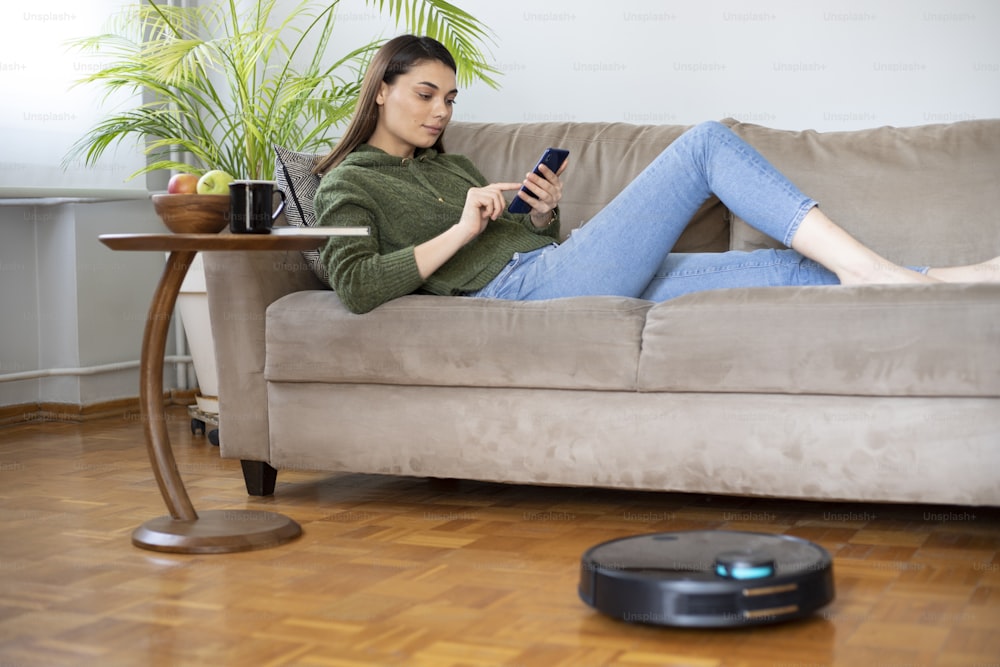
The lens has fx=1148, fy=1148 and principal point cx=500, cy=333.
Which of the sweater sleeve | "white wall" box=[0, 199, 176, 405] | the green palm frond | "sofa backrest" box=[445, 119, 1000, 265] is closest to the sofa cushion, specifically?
"sofa backrest" box=[445, 119, 1000, 265]

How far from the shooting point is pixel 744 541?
167 centimetres

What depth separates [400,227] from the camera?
8.27 ft

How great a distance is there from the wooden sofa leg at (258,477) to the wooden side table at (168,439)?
0.31 meters

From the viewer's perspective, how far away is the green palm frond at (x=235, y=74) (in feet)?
11.0

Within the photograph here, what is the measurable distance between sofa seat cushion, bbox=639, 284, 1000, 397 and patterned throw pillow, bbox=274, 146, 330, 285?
2.75 ft

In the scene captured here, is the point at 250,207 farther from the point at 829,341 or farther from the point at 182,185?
the point at 829,341

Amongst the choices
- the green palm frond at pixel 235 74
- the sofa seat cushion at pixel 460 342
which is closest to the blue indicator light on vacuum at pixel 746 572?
the sofa seat cushion at pixel 460 342

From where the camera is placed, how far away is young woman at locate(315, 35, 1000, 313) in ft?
7.59

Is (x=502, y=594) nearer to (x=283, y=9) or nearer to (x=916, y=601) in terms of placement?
(x=916, y=601)

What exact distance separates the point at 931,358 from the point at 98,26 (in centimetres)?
295

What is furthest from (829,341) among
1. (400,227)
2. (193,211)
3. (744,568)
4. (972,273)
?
(193,211)

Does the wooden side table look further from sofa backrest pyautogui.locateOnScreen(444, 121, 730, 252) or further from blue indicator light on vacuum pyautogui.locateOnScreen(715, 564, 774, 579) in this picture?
sofa backrest pyautogui.locateOnScreen(444, 121, 730, 252)

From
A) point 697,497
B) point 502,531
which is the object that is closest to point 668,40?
point 697,497

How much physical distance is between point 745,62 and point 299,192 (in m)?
1.58
